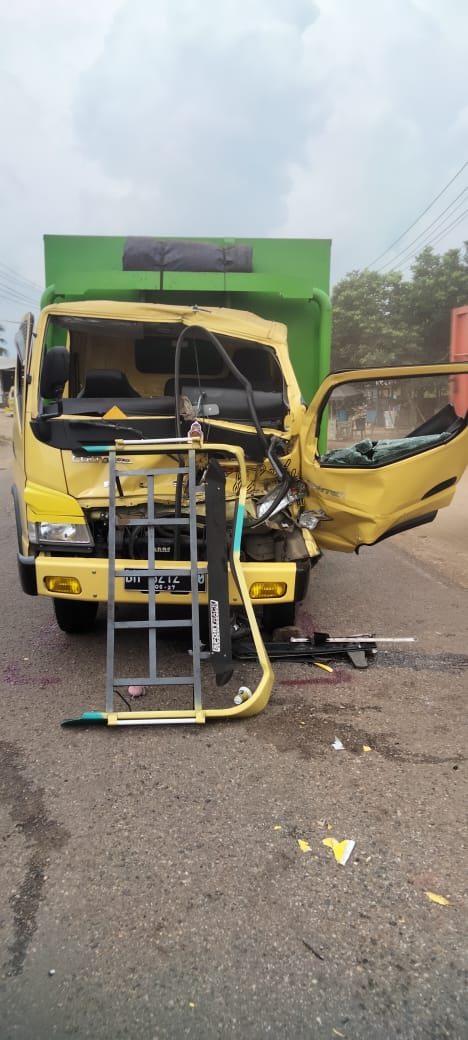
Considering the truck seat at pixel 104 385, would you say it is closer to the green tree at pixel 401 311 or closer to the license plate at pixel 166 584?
the license plate at pixel 166 584

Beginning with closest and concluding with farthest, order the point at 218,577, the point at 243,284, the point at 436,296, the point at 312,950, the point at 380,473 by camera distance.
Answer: the point at 312,950, the point at 218,577, the point at 380,473, the point at 243,284, the point at 436,296

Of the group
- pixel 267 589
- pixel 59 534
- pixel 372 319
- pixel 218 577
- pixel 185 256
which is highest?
pixel 372 319

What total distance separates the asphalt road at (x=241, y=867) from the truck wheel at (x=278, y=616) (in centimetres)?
56

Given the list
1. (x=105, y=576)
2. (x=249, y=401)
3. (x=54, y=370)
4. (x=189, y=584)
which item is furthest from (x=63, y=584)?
(x=249, y=401)

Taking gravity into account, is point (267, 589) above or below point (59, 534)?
below

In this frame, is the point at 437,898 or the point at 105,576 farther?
the point at 105,576

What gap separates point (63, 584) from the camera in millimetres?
4070

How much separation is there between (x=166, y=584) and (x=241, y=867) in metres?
1.88

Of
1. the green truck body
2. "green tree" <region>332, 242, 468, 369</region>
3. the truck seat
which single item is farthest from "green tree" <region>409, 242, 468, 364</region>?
the truck seat

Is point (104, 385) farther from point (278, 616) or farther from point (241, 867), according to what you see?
point (241, 867)

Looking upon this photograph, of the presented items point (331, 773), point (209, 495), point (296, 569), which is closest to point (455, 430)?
point (296, 569)

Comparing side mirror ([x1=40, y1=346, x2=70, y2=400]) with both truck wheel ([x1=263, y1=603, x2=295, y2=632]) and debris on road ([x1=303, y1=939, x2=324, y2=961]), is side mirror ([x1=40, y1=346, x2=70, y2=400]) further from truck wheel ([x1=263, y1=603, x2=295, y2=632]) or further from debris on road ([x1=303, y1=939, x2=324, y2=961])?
debris on road ([x1=303, y1=939, x2=324, y2=961])

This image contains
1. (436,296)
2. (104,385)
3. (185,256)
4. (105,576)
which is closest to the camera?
(105,576)

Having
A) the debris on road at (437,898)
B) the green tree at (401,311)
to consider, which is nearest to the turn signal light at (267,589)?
the debris on road at (437,898)
